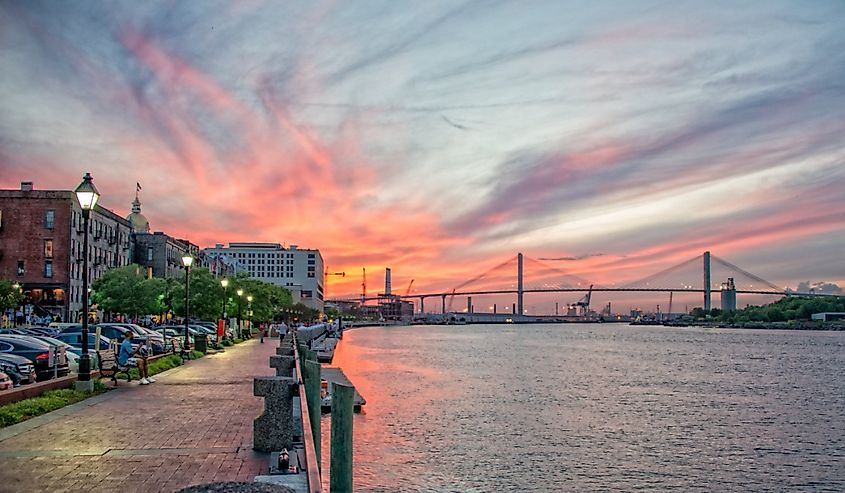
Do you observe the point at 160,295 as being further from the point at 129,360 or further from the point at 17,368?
the point at 17,368

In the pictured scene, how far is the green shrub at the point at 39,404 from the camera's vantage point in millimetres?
16031

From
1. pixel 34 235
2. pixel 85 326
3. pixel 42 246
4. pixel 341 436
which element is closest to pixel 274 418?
pixel 341 436

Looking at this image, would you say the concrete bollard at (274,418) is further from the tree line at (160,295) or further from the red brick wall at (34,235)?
the red brick wall at (34,235)

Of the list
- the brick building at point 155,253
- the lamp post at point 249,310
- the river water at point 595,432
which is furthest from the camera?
the brick building at point 155,253

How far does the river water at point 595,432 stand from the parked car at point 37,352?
9.44m

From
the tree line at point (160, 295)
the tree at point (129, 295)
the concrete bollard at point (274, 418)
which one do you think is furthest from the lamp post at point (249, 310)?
the concrete bollard at point (274, 418)

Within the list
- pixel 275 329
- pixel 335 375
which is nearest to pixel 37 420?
pixel 335 375

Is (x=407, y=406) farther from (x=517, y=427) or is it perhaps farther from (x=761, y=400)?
(x=761, y=400)

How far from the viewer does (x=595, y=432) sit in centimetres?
3347

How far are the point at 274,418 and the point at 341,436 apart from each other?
4262mm

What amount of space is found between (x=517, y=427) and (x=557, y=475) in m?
9.63

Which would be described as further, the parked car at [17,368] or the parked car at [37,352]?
the parked car at [37,352]

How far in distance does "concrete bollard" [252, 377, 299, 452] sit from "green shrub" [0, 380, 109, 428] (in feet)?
20.3

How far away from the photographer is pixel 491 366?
7300cm
